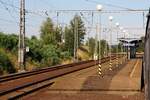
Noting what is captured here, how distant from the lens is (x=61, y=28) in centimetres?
9250

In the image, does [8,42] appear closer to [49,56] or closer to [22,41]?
[22,41]

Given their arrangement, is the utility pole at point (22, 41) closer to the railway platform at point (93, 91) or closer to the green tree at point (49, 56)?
the green tree at point (49, 56)

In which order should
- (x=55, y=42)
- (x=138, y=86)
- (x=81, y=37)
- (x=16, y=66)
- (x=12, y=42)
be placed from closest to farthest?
1. (x=138, y=86)
2. (x=16, y=66)
3. (x=12, y=42)
4. (x=55, y=42)
5. (x=81, y=37)

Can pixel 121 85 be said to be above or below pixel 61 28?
below

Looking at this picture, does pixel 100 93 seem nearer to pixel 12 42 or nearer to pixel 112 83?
pixel 112 83

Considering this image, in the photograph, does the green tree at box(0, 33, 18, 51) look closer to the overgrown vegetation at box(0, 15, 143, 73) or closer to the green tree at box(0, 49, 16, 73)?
the overgrown vegetation at box(0, 15, 143, 73)

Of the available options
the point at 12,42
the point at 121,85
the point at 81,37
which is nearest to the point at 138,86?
the point at 121,85

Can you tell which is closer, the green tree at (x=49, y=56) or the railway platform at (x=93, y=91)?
the railway platform at (x=93, y=91)

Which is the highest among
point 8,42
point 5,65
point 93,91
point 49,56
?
point 8,42

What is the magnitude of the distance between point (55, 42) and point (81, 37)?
25.1m

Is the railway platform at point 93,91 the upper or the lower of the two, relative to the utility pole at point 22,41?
lower

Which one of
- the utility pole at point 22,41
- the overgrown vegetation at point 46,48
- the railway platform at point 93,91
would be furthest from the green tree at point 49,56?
the railway platform at point 93,91

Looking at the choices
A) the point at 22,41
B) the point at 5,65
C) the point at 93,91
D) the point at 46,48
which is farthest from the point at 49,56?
the point at 93,91

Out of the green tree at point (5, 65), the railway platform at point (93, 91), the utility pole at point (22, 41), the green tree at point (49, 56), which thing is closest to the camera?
the railway platform at point (93, 91)
